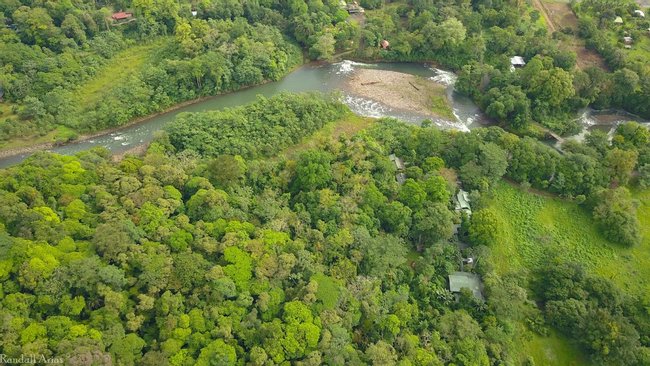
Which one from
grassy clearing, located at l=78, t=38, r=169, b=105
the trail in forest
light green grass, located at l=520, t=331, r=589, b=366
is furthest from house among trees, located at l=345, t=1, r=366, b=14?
light green grass, located at l=520, t=331, r=589, b=366

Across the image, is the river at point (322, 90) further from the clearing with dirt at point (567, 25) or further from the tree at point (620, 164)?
the clearing with dirt at point (567, 25)

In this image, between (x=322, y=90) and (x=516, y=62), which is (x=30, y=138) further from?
(x=516, y=62)

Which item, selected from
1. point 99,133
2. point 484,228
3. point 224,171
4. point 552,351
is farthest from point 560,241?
point 99,133

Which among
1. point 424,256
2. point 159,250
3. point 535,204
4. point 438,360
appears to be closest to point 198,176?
point 159,250

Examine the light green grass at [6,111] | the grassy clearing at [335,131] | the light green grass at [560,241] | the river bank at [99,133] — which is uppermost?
the light green grass at [6,111]

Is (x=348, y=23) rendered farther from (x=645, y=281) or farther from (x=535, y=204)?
(x=645, y=281)

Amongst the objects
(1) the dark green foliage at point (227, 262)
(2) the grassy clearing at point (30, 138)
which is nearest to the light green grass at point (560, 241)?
(1) the dark green foliage at point (227, 262)

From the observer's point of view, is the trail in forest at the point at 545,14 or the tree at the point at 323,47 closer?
the tree at the point at 323,47
